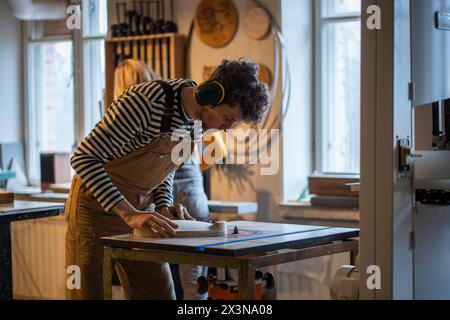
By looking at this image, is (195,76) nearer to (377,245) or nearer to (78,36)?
(78,36)

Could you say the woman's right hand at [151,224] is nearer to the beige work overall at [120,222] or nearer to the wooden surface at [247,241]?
the wooden surface at [247,241]

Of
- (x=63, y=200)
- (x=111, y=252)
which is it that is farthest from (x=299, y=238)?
(x=63, y=200)

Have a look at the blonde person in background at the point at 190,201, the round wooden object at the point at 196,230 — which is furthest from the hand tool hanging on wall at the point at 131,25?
the round wooden object at the point at 196,230

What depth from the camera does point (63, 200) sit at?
16.9 ft

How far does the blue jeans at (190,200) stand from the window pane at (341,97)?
92 cm

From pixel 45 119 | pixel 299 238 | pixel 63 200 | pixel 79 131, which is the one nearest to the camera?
pixel 299 238

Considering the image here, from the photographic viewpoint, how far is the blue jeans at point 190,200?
4.14 metres

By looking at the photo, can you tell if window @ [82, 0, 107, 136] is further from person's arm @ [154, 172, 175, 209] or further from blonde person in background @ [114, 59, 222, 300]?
person's arm @ [154, 172, 175, 209]

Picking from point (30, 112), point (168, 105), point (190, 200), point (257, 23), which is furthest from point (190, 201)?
point (30, 112)

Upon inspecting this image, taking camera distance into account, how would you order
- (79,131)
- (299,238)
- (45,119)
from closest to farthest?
1. (299,238)
2. (79,131)
3. (45,119)

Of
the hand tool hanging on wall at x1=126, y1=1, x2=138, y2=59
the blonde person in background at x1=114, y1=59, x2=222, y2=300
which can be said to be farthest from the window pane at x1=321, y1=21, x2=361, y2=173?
the hand tool hanging on wall at x1=126, y1=1, x2=138, y2=59

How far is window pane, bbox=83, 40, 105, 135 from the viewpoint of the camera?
555cm

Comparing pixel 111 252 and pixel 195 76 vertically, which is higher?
pixel 195 76
